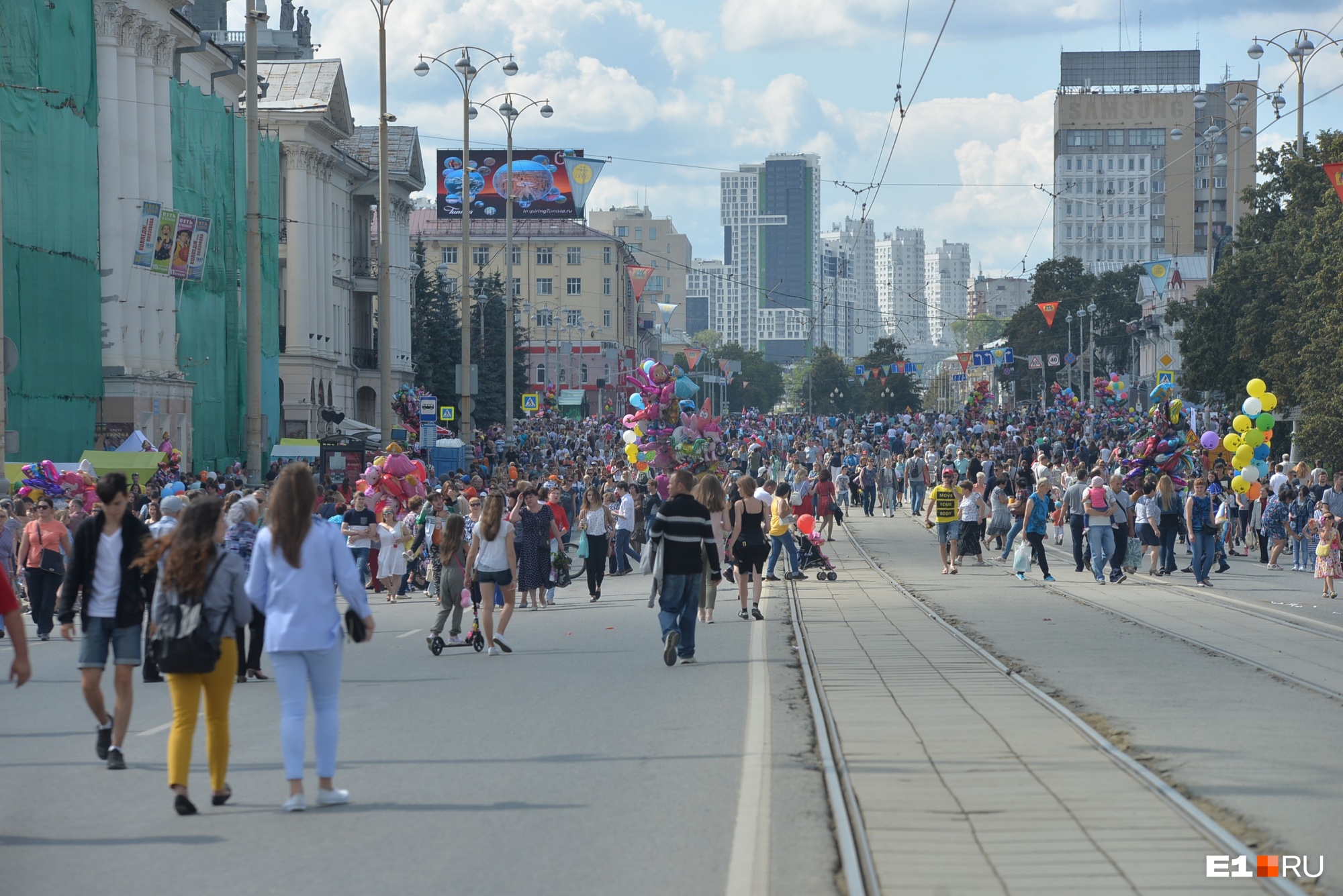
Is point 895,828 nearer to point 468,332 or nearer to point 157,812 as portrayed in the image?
point 157,812

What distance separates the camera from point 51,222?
113 ft

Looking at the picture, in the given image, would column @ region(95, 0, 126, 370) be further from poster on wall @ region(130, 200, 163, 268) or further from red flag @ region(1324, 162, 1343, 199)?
red flag @ region(1324, 162, 1343, 199)

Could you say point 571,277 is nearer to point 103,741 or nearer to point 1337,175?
point 1337,175

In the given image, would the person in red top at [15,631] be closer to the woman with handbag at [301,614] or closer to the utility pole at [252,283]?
the woman with handbag at [301,614]

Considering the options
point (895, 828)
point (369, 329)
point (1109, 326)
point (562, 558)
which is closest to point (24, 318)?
point (562, 558)

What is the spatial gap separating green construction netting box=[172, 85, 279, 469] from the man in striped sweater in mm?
30456

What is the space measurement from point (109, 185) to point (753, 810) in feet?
114

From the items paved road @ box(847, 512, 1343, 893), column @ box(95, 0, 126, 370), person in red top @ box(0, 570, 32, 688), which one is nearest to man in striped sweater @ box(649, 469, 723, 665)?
paved road @ box(847, 512, 1343, 893)

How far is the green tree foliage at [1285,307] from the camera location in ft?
121

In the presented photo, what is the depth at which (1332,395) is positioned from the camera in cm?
→ 3641

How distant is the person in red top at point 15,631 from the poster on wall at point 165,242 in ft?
97.9

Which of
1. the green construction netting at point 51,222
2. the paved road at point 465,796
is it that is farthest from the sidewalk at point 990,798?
the green construction netting at point 51,222

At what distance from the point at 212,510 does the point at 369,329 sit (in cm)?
6170

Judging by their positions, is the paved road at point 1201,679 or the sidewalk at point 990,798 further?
the paved road at point 1201,679
